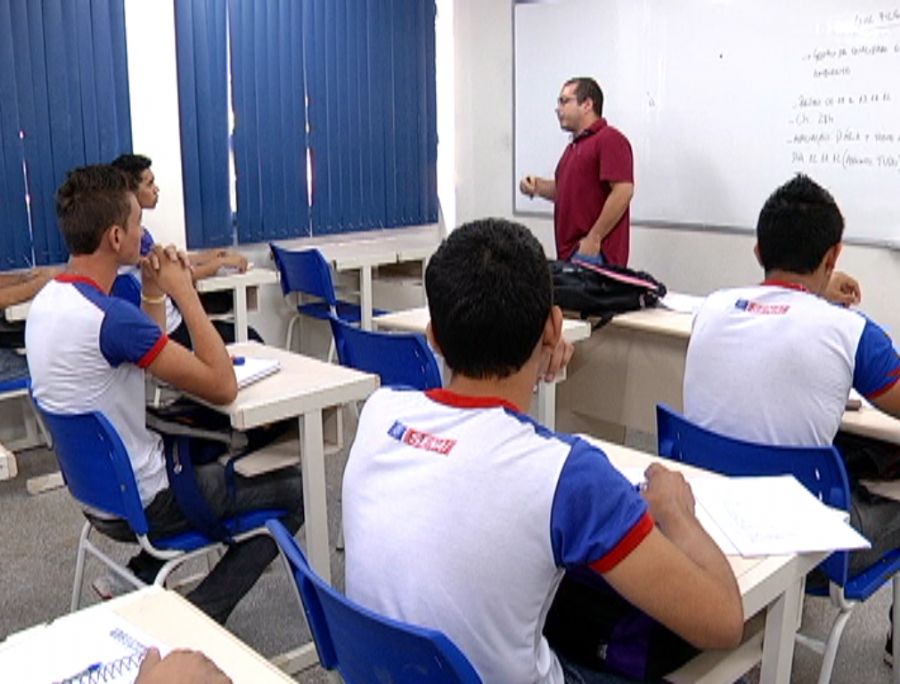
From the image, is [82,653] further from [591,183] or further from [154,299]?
[591,183]

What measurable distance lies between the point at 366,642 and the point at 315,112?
180 inches

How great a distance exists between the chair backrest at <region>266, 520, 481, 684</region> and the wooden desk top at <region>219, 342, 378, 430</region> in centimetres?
97

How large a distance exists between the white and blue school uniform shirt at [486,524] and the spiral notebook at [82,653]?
31cm

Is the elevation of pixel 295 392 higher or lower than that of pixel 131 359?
lower

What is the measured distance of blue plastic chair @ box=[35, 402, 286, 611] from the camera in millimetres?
2072

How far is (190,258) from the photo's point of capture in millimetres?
4605

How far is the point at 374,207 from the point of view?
5.74 m

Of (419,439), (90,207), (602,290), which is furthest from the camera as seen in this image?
(602,290)

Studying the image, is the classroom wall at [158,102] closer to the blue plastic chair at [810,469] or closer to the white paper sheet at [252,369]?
the white paper sheet at [252,369]

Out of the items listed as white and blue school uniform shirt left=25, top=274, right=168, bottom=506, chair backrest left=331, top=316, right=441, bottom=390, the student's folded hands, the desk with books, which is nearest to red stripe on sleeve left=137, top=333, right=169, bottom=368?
white and blue school uniform shirt left=25, top=274, right=168, bottom=506

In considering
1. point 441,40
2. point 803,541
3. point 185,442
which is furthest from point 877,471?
point 441,40

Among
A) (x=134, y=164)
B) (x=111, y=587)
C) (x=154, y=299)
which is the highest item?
(x=134, y=164)

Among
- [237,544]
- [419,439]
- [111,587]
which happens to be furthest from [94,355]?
[419,439]

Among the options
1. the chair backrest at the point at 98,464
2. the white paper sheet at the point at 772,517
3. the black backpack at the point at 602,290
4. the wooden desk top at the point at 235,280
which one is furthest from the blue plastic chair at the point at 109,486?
the wooden desk top at the point at 235,280
